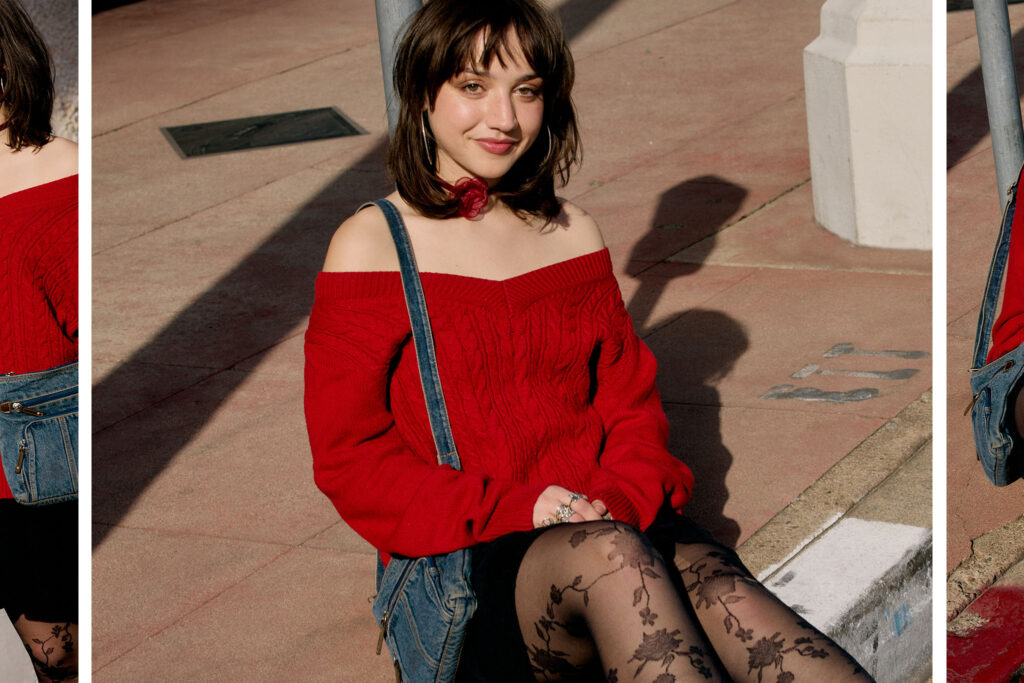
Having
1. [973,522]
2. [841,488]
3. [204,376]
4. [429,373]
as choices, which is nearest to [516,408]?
[429,373]

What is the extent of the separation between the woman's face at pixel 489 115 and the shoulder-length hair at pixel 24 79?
0.81 m

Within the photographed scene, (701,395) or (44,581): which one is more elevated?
(44,581)

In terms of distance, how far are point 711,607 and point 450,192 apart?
1053 millimetres

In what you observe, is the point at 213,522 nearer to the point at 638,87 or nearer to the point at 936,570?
the point at 936,570

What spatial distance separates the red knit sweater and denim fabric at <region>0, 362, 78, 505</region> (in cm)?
48

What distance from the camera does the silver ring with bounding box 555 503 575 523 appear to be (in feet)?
9.17

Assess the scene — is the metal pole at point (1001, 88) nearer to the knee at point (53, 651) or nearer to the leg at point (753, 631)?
the leg at point (753, 631)

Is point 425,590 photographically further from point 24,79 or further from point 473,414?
point 24,79

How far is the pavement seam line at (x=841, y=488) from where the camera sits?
372 centimetres

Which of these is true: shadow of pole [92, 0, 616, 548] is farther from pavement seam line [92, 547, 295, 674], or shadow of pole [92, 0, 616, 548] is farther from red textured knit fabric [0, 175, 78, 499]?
red textured knit fabric [0, 175, 78, 499]

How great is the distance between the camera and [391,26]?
3.34 m

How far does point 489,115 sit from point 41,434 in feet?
3.70

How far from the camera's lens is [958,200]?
6523 mm

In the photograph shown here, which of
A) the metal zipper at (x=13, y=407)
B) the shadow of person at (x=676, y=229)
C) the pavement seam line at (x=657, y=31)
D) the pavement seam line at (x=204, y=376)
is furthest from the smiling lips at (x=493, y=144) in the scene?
the pavement seam line at (x=657, y=31)
